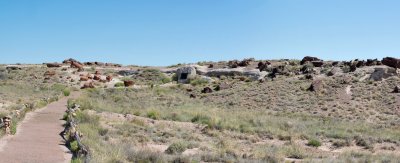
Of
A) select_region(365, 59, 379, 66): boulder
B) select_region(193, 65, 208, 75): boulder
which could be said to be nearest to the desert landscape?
select_region(365, 59, 379, 66): boulder

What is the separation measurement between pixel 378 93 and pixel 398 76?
6.72 meters

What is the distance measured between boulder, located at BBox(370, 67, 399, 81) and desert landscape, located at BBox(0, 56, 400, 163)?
0.12m

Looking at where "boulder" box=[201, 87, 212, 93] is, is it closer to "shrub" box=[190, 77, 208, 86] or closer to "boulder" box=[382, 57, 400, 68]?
"shrub" box=[190, 77, 208, 86]

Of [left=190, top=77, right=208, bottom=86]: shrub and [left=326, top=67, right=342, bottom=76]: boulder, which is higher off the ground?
[left=326, top=67, right=342, bottom=76]: boulder

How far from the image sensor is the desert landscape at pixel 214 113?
16.2 m

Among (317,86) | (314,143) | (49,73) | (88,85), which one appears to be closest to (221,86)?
(317,86)

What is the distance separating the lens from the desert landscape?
53.3 ft

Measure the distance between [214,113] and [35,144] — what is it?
1840 cm

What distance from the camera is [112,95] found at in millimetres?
46875

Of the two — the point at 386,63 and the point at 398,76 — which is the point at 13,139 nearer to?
the point at 398,76

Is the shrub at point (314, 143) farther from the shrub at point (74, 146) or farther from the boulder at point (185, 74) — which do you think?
the boulder at point (185, 74)

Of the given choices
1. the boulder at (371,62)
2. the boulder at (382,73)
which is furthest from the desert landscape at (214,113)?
the boulder at (382,73)

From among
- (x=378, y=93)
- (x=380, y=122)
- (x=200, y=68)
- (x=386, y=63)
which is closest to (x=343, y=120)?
(x=380, y=122)

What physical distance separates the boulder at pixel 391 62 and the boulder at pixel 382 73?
145 cm
